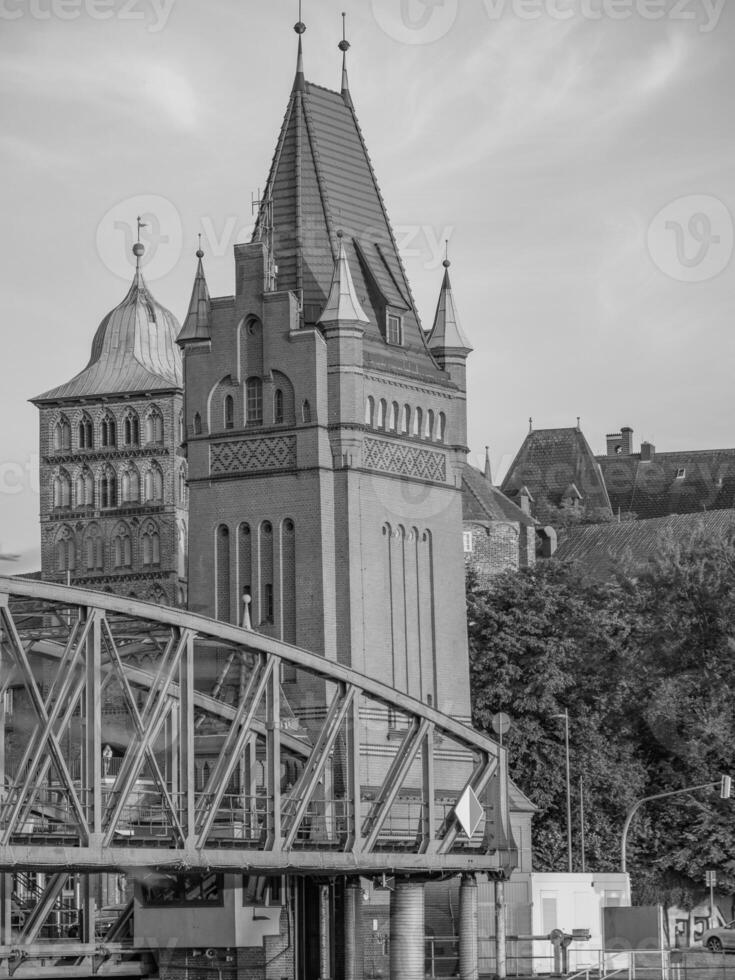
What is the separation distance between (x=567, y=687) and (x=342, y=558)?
14.6 meters

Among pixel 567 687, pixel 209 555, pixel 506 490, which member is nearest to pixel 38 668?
pixel 209 555

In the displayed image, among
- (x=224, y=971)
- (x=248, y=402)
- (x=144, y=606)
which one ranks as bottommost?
(x=224, y=971)

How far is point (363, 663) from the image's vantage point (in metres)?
79.1

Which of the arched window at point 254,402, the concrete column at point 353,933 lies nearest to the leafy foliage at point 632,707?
the arched window at point 254,402

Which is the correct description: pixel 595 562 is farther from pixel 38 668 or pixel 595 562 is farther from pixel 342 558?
pixel 38 668

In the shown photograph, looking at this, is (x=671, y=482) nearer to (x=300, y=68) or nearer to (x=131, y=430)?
(x=131, y=430)

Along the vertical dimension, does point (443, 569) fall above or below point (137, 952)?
above

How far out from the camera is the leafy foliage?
85.2 meters

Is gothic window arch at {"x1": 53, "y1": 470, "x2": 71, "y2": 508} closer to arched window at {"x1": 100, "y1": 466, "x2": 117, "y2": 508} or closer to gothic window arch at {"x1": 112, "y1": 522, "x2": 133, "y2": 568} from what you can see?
arched window at {"x1": 100, "y1": 466, "x2": 117, "y2": 508}

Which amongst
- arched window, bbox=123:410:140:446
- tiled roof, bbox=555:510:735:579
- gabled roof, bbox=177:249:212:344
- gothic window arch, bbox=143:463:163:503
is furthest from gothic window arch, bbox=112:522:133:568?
gabled roof, bbox=177:249:212:344

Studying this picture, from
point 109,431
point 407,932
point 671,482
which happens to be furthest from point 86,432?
point 407,932

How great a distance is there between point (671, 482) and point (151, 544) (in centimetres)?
3732

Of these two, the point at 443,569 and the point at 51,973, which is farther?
the point at 443,569

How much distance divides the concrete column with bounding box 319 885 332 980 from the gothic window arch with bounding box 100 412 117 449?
109 m
